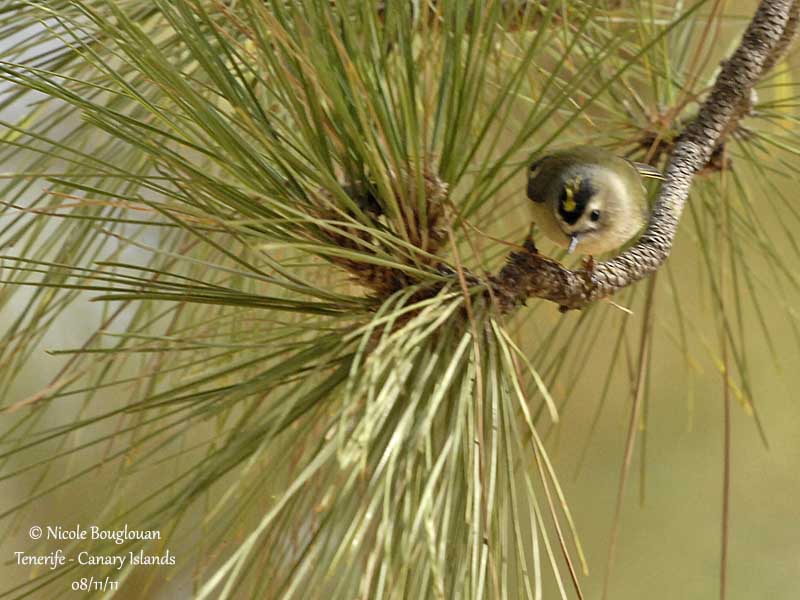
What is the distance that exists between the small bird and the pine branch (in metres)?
0.03

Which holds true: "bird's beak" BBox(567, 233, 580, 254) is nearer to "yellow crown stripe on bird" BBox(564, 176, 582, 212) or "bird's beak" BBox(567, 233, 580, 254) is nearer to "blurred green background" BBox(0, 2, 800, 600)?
"yellow crown stripe on bird" BBox(564, 176, 582, 212)

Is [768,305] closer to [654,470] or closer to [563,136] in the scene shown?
[654,470]

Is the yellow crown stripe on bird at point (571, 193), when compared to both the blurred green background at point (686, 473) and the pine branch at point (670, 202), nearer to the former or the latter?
the pine branch at point (670, 202)

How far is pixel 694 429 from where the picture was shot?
1021 millimetres

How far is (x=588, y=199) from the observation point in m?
0.48

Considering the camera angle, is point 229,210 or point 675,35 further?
point 675,35

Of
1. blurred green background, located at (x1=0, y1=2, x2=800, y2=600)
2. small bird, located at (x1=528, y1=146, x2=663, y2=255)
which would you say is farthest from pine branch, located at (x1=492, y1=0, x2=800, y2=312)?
blurred green background, located at (x1=0, y1=2, x2=800, y2=600)

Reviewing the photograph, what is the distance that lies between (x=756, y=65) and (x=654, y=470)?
61cm

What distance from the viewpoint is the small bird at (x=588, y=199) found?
48 centimetres

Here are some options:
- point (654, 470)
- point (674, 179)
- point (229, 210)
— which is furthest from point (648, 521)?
point (229, 210)

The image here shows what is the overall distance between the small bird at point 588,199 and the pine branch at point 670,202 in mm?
26

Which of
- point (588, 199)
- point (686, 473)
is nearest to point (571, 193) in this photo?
point (588, 199)

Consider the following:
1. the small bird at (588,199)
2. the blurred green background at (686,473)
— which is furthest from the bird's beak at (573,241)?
the blurred green background at (686,473)

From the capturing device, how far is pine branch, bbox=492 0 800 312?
0.40 metres
